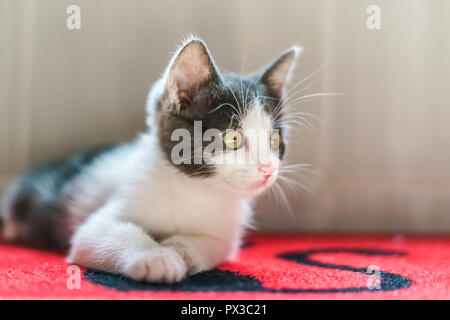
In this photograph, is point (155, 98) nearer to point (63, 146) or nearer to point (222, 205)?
point (222, 205)

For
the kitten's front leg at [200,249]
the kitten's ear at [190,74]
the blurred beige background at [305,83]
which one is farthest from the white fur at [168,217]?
the blurred beige background at [305,83]

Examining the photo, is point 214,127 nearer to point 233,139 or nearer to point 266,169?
point 233,139

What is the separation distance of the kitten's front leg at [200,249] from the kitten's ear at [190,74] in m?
0.34

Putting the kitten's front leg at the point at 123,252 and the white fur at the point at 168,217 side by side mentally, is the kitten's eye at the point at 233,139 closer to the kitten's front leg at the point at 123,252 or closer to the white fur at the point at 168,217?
the white fur at the point at 168,217

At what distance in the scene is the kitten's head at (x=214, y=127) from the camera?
1.05m

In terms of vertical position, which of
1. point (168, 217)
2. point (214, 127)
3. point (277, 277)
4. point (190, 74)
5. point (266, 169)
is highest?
point (190, 74)

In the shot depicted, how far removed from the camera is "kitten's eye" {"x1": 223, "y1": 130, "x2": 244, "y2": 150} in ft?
3.44

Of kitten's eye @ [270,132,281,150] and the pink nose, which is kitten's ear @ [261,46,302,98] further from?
the pink nose

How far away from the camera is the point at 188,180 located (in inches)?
44.3

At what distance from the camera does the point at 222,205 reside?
1.21m

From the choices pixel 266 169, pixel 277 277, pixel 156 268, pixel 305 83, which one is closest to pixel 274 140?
pixel 266 169

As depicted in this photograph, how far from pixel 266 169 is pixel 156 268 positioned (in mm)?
354
